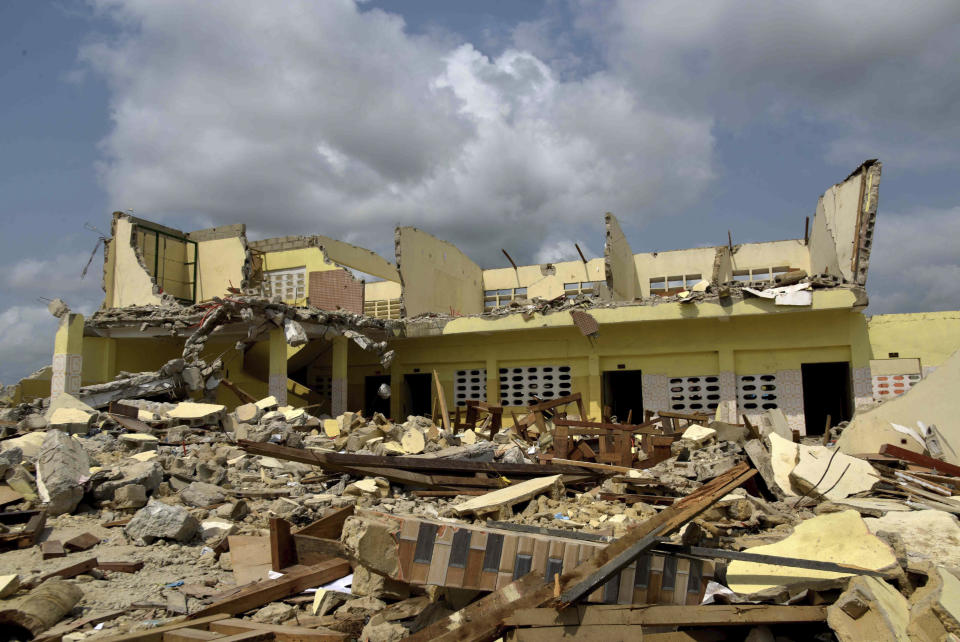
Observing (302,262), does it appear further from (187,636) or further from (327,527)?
(187,636)

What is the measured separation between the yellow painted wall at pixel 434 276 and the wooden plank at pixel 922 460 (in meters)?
14.8

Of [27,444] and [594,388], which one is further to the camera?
[594,388]

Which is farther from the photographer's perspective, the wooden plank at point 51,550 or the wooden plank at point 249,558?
the wooden plank at point 51,550

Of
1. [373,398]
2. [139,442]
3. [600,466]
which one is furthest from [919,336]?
[139,442]

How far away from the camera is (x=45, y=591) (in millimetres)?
4516

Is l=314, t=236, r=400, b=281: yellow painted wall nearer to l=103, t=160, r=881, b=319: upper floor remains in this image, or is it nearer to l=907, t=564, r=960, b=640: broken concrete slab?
l=103, t=160, r=881, b=319: upper floor remains

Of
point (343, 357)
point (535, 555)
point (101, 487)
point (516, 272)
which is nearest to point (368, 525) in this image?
point (535, 555)

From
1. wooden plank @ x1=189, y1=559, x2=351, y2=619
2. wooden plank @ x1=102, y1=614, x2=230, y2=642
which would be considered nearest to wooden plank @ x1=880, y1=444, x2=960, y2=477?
wooden plank @ x1=189, y1=559, x2=351, y2=619

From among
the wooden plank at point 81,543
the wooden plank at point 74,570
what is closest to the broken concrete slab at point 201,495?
the wooden plank at point 81,543

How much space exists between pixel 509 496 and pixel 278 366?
10779 millimetres

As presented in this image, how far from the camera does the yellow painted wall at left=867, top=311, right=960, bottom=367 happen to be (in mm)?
16469

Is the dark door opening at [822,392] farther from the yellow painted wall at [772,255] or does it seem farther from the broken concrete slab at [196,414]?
the broken concrete slab at [196,414]

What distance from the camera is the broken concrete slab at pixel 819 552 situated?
13.7 ft

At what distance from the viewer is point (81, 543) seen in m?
6.09
